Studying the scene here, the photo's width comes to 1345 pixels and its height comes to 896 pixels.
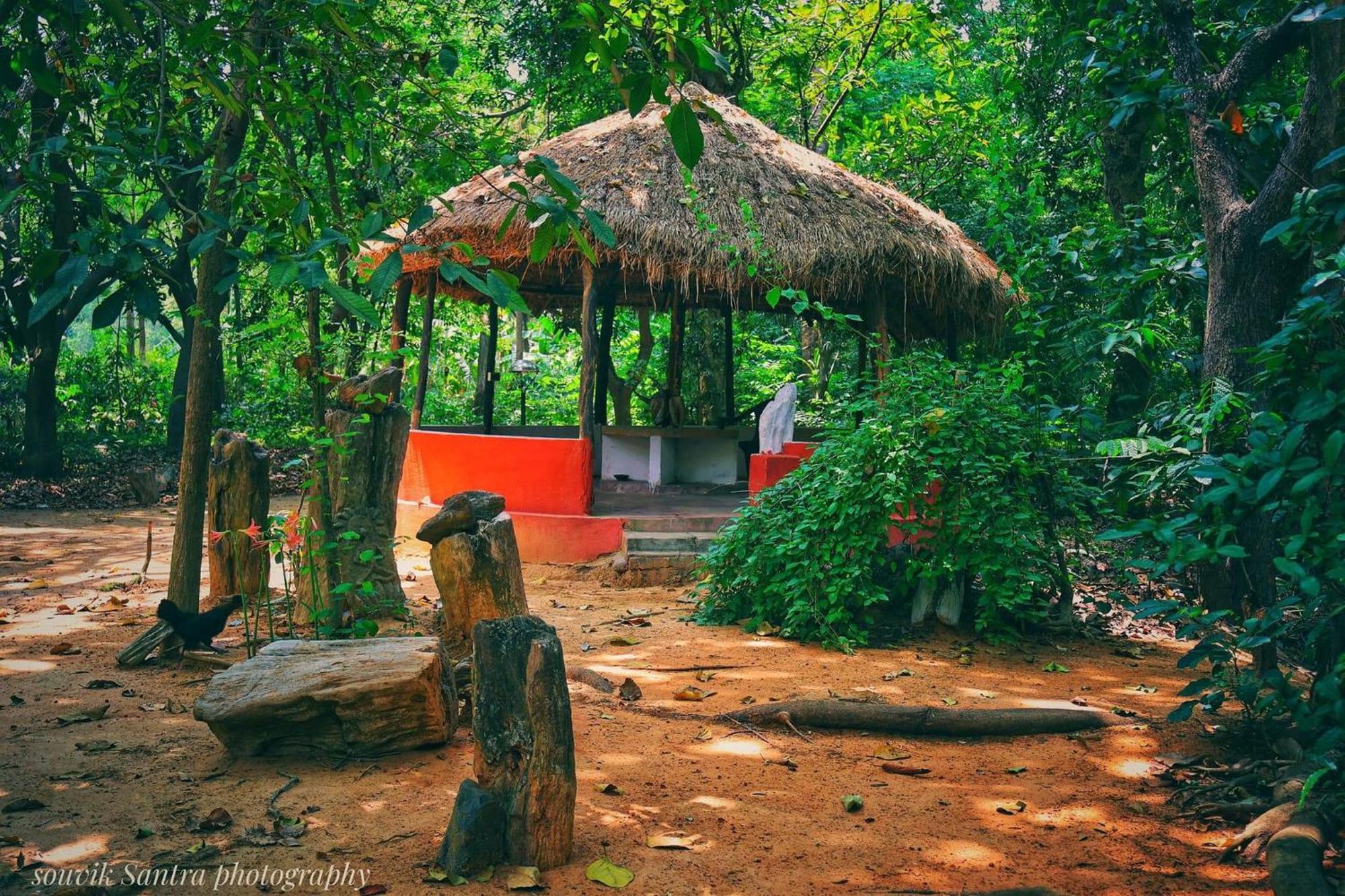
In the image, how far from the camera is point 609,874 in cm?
299


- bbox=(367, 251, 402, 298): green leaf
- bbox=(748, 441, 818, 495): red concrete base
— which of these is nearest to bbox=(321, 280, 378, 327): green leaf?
bbox=(367, 251, 402, 298): green leaf

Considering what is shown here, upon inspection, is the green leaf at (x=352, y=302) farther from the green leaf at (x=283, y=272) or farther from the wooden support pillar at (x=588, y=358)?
the wooden support pillar at (x=588, y=358)

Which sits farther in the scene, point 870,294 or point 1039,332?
point 870,294

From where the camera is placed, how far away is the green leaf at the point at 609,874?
295 centimetres

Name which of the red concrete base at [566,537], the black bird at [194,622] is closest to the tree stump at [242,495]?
the black bird at [194,622]

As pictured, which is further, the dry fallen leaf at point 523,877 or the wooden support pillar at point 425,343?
the wooden support pillar at point 425,343

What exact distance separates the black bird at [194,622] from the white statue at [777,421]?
4.97 metres

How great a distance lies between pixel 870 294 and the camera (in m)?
10.0

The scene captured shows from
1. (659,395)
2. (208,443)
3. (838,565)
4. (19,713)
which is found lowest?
(19,713)

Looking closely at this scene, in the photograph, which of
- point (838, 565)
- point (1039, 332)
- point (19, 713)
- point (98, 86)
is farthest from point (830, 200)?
point (19, 713)

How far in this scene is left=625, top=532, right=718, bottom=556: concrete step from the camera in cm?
838

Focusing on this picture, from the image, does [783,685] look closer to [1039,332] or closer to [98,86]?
[1039,332]

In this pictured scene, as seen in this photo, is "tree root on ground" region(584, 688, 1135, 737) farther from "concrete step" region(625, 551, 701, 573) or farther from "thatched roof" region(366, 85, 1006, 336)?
"thatched roof" region(366, 85, 1006, 336)

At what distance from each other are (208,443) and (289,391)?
865 cm
